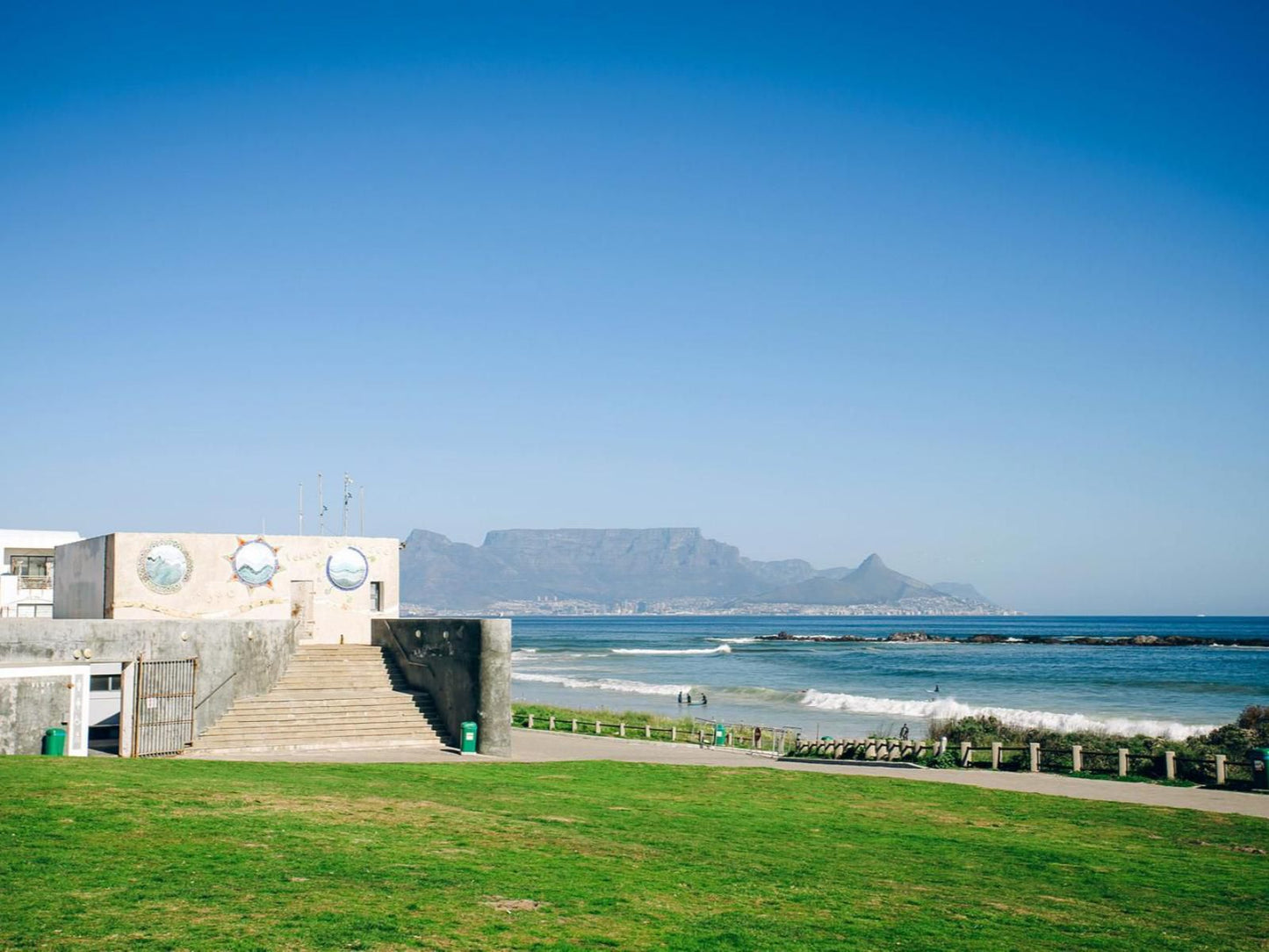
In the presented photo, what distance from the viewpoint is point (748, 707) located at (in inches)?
2648

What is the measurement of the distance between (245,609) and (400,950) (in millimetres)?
27023

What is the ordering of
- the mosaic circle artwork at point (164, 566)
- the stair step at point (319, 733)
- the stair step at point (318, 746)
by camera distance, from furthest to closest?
the mosaic circle artwork at point (164, 566) → the stair step at point (319, 733) → the stair step at point (318, 746)

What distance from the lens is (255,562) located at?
34438 millimetres

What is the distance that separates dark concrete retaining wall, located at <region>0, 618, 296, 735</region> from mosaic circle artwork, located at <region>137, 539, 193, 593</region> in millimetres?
4059

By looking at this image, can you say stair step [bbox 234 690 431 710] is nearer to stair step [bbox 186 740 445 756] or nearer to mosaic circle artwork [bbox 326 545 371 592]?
stair step [bbox 186 740 445 756]

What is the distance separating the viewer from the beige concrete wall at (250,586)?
3247 centimetres

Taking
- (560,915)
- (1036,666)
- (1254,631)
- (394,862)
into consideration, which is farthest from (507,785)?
(1254,631)

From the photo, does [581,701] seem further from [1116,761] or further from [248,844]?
[248,844]

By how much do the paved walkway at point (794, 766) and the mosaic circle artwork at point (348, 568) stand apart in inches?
303

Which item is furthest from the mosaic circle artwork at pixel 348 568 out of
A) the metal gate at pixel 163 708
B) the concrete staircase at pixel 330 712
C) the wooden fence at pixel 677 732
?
the metal gate at pixel 163 708

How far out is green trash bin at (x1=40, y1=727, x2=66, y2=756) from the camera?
23.2 m

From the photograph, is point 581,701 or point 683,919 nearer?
point 683,919

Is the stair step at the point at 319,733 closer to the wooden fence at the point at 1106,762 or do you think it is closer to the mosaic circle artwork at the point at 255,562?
the mosaic circle artwork at the point at 255,562

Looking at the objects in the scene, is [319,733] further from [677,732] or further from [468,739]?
[677,732]
